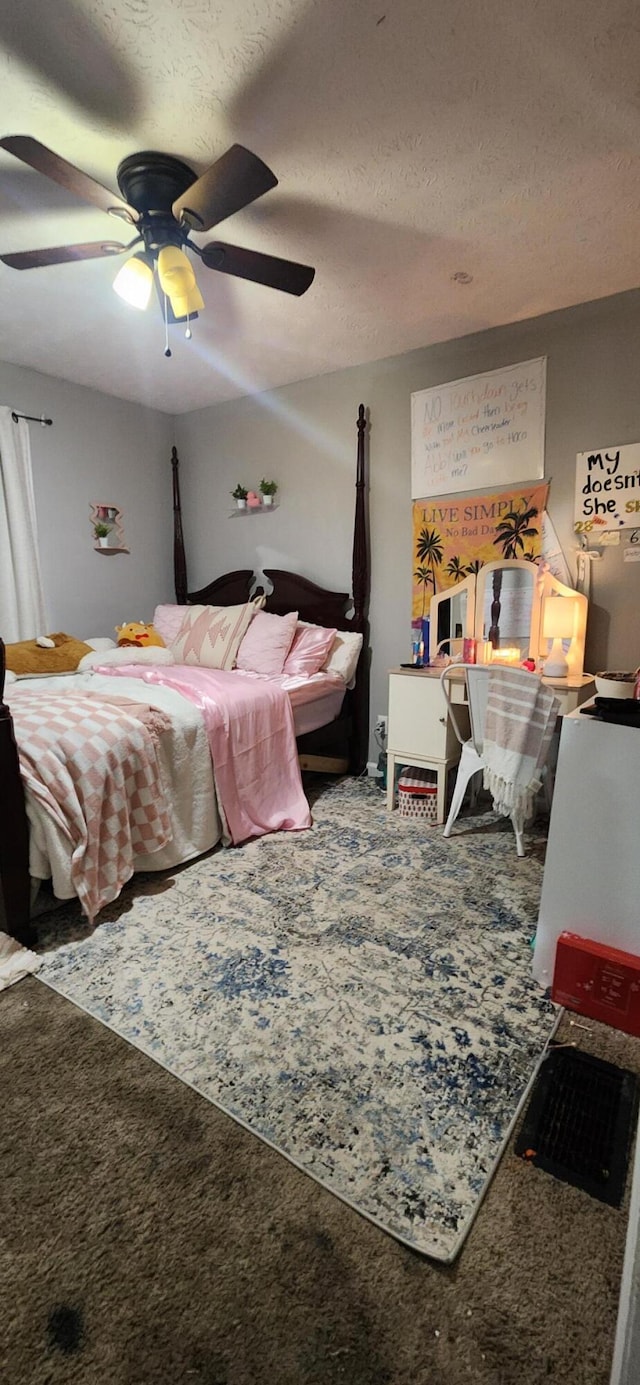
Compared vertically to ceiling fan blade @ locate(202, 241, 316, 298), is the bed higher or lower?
lower

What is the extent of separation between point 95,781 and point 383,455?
93.5 inches

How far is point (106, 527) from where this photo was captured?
12.2 ft

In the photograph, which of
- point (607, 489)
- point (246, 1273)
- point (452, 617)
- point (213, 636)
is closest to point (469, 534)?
point (452, 617)

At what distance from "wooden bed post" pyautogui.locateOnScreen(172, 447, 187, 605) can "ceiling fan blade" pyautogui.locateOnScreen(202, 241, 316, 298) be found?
2413 mm

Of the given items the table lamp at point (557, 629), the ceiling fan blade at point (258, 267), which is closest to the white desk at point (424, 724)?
the table lamp at point (557, 629)

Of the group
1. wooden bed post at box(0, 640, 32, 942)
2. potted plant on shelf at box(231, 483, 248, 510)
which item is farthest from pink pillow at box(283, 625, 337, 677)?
wooden bed post at box(0, 640, 32, 942)

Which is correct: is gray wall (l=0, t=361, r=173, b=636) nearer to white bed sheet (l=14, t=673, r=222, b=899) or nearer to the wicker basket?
white bed sheet (l=14, t=673, r=222, b=899)

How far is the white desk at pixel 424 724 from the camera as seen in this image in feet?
8.80

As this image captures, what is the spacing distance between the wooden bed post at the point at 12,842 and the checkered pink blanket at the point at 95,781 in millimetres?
76

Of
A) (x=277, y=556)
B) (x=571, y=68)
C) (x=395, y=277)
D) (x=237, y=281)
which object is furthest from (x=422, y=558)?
(x=571, y=68)

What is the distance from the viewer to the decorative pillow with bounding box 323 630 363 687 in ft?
10.5

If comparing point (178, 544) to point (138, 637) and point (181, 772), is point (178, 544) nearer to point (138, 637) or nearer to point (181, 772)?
point (138, 637)

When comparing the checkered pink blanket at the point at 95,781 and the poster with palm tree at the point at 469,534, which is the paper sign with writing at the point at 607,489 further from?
the checkered pink blanket at the point at 95,781

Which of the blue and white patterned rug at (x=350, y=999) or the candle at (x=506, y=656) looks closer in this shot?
the blue and white patterned rug at (x=350, y=999)
